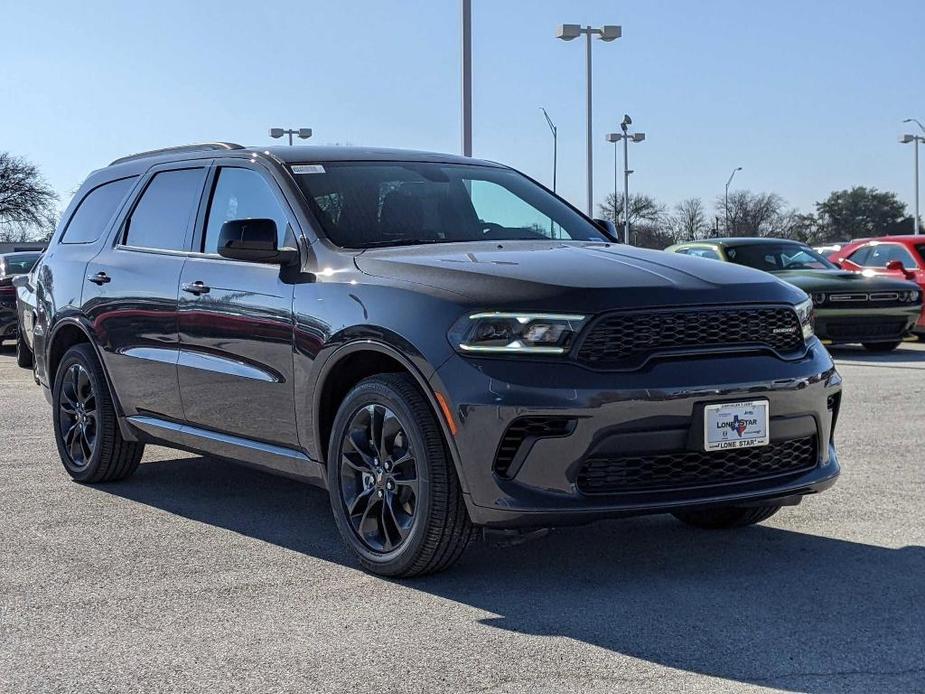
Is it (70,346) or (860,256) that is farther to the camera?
(860,256)

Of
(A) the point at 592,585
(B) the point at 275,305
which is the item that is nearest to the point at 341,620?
(A) the point at 592,585

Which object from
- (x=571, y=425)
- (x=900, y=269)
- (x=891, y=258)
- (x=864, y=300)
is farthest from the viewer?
(x=891, y=258)

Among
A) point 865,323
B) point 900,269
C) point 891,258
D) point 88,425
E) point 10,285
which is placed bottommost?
point 865,323

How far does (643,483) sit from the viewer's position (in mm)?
4742

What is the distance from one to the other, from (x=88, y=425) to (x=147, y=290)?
115cm

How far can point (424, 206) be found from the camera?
19.9 ft

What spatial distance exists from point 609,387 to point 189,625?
5.38 feet

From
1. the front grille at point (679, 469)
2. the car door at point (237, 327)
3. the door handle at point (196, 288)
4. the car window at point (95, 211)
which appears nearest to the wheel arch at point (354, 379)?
the car door at point (237, 327)

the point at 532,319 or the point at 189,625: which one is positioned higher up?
the point at 532,319

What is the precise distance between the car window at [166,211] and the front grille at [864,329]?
10785 millimetres

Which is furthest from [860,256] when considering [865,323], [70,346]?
[70,346]

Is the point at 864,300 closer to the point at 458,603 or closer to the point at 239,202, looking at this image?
the point at 239,202

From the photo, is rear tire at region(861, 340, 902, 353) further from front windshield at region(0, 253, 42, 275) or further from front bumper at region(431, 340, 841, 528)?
front bumper at region(431, 340, 841, 528)

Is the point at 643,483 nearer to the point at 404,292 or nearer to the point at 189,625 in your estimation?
the point at 404,292
